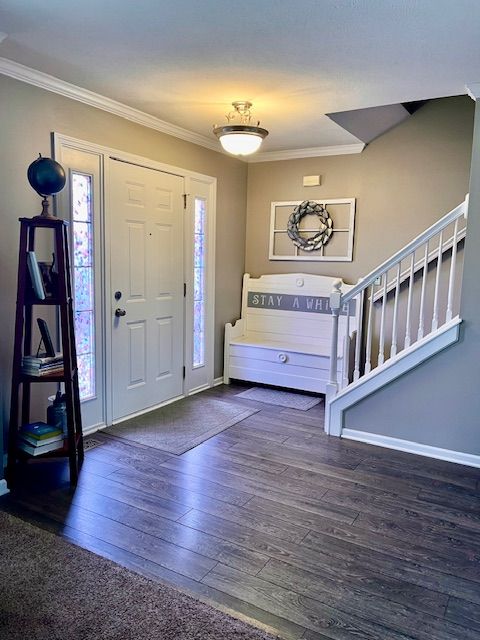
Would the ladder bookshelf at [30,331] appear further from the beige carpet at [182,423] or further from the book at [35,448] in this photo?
the beige carpet at [182,423]

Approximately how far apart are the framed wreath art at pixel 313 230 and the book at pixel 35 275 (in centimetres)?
290

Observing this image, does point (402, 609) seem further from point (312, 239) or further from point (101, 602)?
point (312, 239)

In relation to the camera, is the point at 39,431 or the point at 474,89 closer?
the point at 39,431

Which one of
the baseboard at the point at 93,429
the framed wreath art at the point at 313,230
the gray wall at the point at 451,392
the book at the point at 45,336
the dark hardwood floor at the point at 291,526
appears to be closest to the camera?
the dark hardwood floor at the point at 291,526

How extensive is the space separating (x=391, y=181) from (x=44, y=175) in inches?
123

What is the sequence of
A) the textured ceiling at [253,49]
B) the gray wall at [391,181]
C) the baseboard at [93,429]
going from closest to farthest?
the textured ceiling at [253,49] → the baseboard at [93,429] → the gray wall at [391,181]

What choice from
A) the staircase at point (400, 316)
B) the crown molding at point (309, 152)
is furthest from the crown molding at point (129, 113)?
the staircase at point (400, 316)

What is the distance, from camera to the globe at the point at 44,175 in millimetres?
2705

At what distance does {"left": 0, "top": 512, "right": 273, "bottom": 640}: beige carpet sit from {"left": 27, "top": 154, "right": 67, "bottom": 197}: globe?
189 centimetres

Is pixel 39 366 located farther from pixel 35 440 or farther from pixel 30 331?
pixel 35 440

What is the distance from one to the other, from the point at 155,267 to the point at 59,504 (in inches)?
81.2

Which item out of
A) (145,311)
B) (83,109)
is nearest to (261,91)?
(83,109)

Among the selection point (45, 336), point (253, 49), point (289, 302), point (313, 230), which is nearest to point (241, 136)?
point (253, 49)

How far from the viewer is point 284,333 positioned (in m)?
5.06
